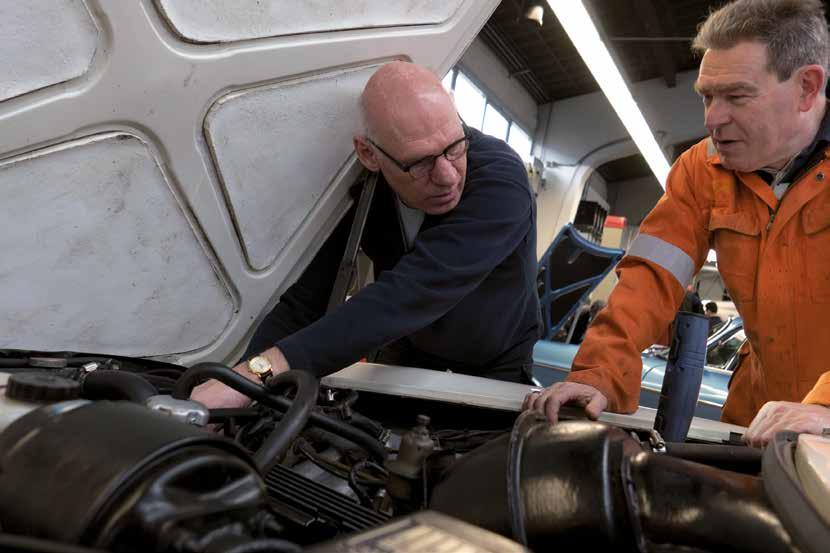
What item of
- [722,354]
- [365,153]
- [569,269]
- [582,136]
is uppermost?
[582,136]

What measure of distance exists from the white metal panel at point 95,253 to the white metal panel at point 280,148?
12cm

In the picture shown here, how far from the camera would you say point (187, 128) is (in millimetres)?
994

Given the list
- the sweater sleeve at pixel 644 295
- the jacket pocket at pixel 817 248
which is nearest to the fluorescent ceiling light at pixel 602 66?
the sweater sleeve at pixel 644 295

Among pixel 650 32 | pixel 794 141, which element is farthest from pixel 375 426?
pixel 650 32

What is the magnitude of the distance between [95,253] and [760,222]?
1.32 m

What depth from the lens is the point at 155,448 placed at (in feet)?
1.19

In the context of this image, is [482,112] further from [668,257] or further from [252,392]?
[252,392]

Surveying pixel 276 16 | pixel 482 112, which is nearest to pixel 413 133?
pixel 276 16

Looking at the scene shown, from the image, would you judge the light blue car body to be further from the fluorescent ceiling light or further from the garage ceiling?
the garage ceiling

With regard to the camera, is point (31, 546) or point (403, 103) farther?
point (403, 103)

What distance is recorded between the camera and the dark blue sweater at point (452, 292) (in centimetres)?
113

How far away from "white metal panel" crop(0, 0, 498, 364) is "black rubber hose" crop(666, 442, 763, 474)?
2.75ft

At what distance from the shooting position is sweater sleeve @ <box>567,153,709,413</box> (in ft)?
3.92

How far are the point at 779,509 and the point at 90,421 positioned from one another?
0.46 metres
